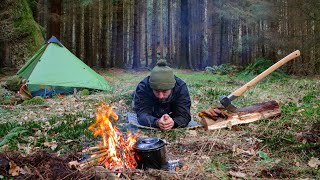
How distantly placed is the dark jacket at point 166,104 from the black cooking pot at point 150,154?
72.2 inches

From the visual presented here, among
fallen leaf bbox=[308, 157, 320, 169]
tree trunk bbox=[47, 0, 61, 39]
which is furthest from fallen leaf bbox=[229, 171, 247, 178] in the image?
tree trunk bbox=[47, 0, 61, 39]

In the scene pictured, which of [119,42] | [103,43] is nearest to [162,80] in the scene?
[119,42]

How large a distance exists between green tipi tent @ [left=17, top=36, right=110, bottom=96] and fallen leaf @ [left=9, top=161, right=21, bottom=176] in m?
6.50

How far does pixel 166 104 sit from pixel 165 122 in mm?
519

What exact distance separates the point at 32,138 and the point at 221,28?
65.4 ft

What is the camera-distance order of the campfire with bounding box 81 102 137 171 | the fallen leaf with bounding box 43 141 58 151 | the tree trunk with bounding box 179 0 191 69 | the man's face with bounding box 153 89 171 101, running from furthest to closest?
the tree trunk with bounding box 179 0 191 69 < the man's face with bounding box 153 89 171 101 < the fallen leaf with bounding box 43 141 58 151 < the campfire with bounding box 81 102 137 171

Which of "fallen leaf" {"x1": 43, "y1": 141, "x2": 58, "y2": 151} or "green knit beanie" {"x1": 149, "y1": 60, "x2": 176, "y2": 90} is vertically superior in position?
"green knit beanie" {"x1": 149, "y1": 60, "x2": 176, "y2": 90}

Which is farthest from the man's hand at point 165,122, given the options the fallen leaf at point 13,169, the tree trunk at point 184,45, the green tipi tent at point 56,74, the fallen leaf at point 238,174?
the tree trunk at point 184,45

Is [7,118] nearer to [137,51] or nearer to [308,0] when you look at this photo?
[308,0]

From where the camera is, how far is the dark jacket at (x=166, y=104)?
5230 mm

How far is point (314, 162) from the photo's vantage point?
3.56m

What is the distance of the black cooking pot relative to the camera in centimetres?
324

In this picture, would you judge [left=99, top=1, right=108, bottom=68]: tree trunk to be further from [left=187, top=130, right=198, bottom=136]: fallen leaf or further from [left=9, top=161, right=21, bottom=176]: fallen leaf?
[left=9, top=161, right=21, bottom=176]: fallen leaf

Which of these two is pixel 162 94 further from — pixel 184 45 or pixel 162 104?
pixel 184 45
